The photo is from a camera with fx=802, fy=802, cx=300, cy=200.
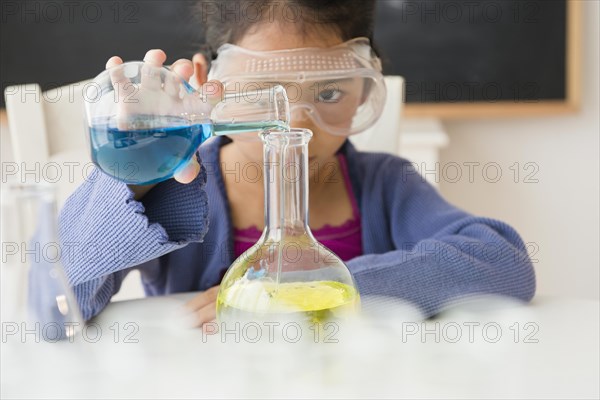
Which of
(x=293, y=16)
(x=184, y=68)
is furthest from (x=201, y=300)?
(x=293, y=16)

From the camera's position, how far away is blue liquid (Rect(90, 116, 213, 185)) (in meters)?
0.60

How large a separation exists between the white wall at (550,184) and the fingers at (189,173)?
1449 mm

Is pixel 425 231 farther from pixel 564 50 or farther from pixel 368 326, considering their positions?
pixel 564 50

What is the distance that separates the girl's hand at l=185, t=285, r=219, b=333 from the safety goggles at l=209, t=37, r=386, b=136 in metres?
0.22

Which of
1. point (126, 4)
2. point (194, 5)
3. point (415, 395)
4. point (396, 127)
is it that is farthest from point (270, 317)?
point (126, 4)

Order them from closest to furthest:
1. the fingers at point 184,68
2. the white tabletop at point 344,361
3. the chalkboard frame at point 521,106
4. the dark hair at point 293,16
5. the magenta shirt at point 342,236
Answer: the white tabletop at point 344,361 → the fingers at point 184,68 → the dark hair at point 293,16 → the magenta shirt at point 342,236 → the chalkboard frame at point 521,106

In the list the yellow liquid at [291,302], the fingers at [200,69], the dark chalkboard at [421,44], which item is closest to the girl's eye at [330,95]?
the fingers at [200,69]

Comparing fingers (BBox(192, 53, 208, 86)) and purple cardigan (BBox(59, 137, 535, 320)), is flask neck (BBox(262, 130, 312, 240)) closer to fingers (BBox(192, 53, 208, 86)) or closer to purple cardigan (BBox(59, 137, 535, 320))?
purple cardigan (BBox(59, 137, 535, 320))

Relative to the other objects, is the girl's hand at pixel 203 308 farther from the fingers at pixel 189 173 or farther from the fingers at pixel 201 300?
the fingers at pixel 189 173

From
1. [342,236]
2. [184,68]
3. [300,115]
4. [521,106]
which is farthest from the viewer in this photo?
[521,106]

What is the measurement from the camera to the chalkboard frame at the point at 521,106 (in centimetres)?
204

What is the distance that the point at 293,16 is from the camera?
1.00 m

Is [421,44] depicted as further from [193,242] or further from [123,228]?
[123,228]

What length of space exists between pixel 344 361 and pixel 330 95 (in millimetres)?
417
